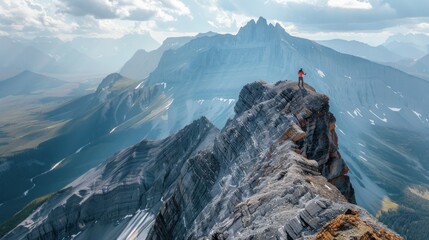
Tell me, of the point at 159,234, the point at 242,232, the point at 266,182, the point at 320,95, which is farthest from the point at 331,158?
the point at 159,234

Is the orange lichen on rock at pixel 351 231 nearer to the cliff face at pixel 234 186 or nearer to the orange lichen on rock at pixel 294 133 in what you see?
the cliff face at pixel 234 186

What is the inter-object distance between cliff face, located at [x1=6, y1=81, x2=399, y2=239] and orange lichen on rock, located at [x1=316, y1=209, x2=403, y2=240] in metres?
0.14

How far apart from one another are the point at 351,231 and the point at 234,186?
32285mm

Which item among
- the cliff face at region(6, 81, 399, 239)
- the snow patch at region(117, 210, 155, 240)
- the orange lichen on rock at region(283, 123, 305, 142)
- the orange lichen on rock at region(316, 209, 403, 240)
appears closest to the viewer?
the orange lichen on rock at region(316, 209, 403, 240)

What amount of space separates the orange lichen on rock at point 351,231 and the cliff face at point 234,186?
0.14 meters

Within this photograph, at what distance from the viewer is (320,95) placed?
5809 centimetres

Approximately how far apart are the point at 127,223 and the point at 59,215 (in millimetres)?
24583

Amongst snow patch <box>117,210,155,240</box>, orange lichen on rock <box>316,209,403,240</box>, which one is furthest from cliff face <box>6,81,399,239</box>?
snow patch <box>117,210,155,240</box>

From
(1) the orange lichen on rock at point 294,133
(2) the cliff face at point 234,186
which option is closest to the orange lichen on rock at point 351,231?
(2) the cliff face at point 234,186

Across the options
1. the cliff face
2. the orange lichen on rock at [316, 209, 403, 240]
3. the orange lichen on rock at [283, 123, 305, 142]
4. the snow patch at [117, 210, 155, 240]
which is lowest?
the snow patch at [117, 210, 155, 240]

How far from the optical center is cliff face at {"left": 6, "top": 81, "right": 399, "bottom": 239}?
31.9 metres

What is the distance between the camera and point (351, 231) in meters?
22.0

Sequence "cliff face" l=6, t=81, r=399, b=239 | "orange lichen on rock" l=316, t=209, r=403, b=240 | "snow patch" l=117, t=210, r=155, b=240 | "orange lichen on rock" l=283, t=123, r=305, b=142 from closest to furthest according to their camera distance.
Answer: "orange lichen on rock" l=316, t=209, r=403, b=240 < "cliff face" l=6, t=81, r=399, b=239 < "orange lichen on rock" l=283, t=123, r=305, b=142 < "snow patch" l=117, t=210, r=155, b=240

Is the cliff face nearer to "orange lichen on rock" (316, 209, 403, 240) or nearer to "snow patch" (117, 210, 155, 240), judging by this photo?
"orange lichen on rock" (316, 209, 403, 240)
